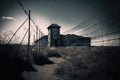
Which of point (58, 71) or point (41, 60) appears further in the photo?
point (41, 60)

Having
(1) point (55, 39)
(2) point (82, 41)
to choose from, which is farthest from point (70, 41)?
(1) point (55, 39)

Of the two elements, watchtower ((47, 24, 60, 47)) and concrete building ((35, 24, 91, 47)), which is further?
concrete building ((35, 24, 91, 47))

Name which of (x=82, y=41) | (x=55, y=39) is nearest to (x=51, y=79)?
(x=55, y=39)

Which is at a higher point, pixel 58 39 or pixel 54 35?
pixel 54 35

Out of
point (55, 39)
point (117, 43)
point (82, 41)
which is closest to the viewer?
point (117, 43)

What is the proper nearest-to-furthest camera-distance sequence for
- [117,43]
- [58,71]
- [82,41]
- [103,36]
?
[117,43] < [103,36] < [58,71] < [82,41]

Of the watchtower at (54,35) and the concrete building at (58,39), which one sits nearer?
the watchtower at (54,35)

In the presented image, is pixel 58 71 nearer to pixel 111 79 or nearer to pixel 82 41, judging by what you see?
pixel 111 79

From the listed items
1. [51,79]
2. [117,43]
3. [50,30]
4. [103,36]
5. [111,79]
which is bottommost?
[51,79]

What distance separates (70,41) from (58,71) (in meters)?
32.1

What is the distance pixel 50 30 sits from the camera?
35.2 meters

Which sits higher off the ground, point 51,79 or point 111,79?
point 111,79

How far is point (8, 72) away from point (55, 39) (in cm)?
3009

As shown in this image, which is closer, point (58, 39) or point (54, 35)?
point (54, 35)
